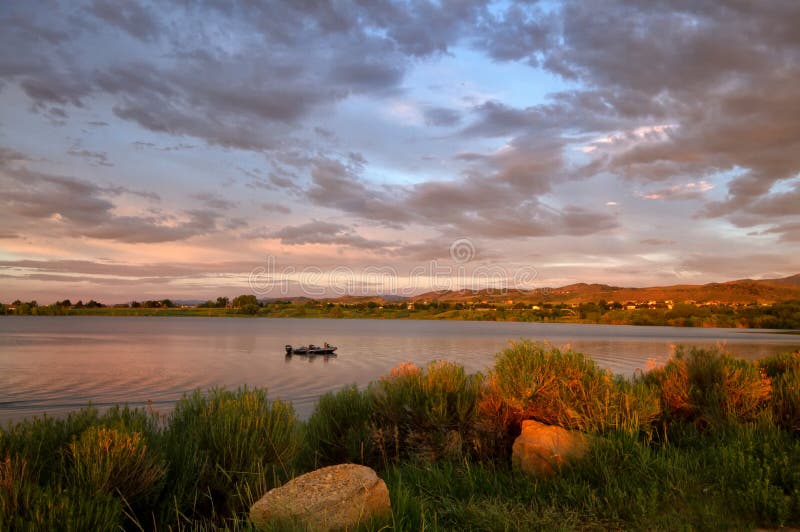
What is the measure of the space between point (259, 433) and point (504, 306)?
184250 millimetres

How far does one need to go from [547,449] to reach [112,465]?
5.41 m

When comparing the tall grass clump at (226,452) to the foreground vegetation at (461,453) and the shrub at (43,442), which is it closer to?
the foreground vegetation at (461,453)

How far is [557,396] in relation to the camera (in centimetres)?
880

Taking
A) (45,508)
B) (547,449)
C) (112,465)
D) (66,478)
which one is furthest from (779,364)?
(45,508)

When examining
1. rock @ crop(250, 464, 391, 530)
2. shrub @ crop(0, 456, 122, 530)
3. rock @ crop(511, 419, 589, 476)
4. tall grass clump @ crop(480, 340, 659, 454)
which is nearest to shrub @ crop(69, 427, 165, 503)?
shrub @ crop(0, 456, 122, 530)

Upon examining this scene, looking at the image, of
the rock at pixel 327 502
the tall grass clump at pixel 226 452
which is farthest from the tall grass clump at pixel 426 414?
the rock at pixel 327 502

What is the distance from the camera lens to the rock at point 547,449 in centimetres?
733

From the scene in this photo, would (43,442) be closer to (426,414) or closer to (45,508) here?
(45,508)

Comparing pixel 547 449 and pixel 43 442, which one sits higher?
pixel 43 442

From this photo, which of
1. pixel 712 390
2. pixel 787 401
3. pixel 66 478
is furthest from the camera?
pixel 712 390

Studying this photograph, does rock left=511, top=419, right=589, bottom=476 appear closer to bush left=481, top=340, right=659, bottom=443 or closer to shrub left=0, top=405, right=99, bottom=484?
bush left=481, top=340, right=659, bottom=443

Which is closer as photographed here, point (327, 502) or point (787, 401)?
point (327, 502)

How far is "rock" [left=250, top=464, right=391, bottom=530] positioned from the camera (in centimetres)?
495

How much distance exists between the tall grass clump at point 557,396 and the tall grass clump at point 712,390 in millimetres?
1465
